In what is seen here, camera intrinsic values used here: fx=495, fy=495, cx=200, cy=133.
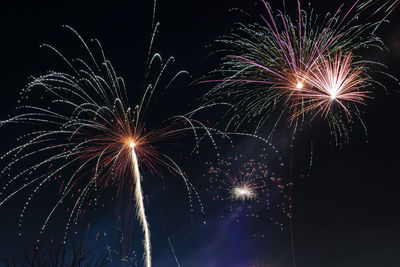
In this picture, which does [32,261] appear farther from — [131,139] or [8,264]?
[131,139]

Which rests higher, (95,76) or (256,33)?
(256,33)

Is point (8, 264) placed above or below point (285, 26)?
below

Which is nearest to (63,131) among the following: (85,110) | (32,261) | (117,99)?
(85,110)

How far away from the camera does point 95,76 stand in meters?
22.7

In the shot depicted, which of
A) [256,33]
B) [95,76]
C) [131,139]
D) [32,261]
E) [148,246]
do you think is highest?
[256,33]

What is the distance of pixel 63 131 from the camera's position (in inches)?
861

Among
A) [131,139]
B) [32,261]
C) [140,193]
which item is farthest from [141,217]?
[32,261]

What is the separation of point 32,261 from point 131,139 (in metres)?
7.12

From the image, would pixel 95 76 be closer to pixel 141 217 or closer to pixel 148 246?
pixel 141 217

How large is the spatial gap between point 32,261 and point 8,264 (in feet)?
5.96

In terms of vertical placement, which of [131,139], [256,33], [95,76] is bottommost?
[131,139]

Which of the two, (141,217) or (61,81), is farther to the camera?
(141,217)

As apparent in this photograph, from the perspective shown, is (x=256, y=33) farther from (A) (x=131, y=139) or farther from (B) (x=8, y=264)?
(B) (x=8, y=264)

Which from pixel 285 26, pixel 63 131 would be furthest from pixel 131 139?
pixel 285 26
